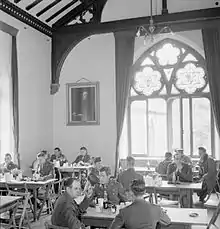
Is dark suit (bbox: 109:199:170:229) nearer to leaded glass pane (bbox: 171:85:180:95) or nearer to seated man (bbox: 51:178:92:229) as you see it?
seated man (bbox: 51:178:92:229)

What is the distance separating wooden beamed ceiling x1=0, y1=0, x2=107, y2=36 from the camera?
32.9 ft

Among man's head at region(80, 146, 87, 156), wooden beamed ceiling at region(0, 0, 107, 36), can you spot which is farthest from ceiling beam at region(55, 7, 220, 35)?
man's head at region(80, 146, 87, 156)

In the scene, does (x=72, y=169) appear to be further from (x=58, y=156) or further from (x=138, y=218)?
(x=138, y=218)

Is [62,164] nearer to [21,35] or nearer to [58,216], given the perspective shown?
[21,35]

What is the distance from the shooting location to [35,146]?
35.0 feet

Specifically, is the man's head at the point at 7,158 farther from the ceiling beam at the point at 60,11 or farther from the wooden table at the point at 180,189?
the ceiling beam at the point at 60,11

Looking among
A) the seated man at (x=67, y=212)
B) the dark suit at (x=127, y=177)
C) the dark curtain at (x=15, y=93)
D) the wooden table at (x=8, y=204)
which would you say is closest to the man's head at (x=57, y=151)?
the dark curtain at (x=15, y=93)

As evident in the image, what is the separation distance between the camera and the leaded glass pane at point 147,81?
11633mm

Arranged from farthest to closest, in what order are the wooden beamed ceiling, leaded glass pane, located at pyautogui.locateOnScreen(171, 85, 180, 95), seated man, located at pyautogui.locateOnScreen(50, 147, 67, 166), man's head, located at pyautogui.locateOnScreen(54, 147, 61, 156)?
leaded glass pane, located at pyautogui.locateOnScreen(171, 85, 180, 95)
man's head, located at pyautogui.locateOnScreen(54, 147, 61, 156)
seated man, located at pyautogui.locateOnScreen(50, 147, 67, 166)
the wooden beamed ceiling

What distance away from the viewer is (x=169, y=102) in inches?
451

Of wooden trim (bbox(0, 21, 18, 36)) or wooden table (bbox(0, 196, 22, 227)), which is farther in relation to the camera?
wooden trim (bbox(0, 21, 18, 36))

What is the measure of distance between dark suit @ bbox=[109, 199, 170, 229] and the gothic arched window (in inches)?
305

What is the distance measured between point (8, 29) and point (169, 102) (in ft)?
17.1

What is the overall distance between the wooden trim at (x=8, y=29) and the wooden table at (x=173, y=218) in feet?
20.6
